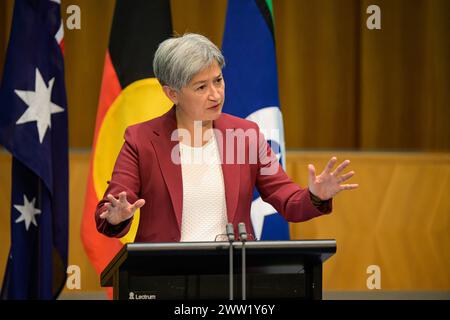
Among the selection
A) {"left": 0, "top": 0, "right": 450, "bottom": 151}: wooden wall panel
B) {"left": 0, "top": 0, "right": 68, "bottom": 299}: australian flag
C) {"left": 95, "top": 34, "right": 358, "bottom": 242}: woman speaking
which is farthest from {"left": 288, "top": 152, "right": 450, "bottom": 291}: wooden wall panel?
{"left": 95, "top": 34, "right": 358, "bottom": 242}: woman speaking

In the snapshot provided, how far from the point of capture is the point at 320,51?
579 cm

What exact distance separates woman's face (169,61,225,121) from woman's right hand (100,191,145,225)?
0.50 meters

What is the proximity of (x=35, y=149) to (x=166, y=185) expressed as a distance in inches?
53.1

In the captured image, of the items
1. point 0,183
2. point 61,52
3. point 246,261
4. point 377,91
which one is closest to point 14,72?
point 61,52

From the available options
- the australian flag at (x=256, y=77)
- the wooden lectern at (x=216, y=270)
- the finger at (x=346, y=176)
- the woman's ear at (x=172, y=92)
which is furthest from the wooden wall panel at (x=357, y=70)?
the wooden lectern at (x=216, y=270)

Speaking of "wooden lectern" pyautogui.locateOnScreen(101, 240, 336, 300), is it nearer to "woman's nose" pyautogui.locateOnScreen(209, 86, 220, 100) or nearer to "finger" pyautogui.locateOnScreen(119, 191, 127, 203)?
"finger" pyautogui.locateOnScreen(119, 191, 127, 203)

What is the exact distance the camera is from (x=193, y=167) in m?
3.09

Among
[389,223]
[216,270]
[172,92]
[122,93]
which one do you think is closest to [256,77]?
[122,93]

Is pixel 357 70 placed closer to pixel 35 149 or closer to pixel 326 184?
pixel 35 149

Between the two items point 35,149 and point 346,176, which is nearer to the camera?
point 346,176

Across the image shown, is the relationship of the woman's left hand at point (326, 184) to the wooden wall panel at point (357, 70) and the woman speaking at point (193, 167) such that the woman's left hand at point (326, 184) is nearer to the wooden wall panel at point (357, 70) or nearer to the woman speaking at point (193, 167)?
the woman speaking at point (193, 167)

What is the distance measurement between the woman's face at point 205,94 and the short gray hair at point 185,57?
21mm

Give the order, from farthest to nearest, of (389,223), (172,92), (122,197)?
(389,223) < (172,92) < (122,197)

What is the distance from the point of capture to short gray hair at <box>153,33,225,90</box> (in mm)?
2984
